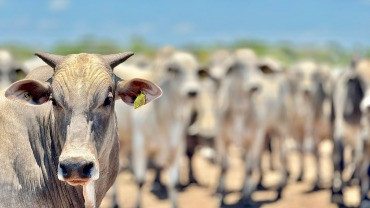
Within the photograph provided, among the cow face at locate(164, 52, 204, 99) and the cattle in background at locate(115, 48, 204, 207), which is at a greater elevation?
the cow face at locate(164, 52, 204, 99)

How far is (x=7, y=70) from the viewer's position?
41.0 ft

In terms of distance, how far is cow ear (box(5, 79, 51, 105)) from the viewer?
6668mm

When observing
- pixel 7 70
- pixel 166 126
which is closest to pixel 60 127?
pixel 7 70

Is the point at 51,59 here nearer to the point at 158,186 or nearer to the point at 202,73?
the point at 202,73

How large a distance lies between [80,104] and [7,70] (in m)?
6.28

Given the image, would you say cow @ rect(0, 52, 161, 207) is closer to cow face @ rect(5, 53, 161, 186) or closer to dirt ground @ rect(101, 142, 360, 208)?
cow face @ rect(5, 53, 161, 186)

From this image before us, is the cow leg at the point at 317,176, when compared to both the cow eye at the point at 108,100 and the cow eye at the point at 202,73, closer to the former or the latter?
the cow eye at the point at 202,73

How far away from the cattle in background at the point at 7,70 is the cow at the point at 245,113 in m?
3.34

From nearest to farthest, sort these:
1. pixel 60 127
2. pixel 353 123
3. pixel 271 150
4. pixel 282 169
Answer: pixel 60 127 < pixel 353 123 < pixel 282 169 < pixel 271 150

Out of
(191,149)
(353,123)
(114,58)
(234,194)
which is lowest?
(234,194)

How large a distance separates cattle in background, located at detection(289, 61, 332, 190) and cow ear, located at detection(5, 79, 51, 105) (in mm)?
9901

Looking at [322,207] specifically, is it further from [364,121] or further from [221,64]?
[221,64]

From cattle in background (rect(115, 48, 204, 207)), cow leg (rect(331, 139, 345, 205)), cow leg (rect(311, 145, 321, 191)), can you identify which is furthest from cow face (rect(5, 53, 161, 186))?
cow leg (rect(311, 145, 321, 191))

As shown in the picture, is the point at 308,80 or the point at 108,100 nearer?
the point at 108,100
